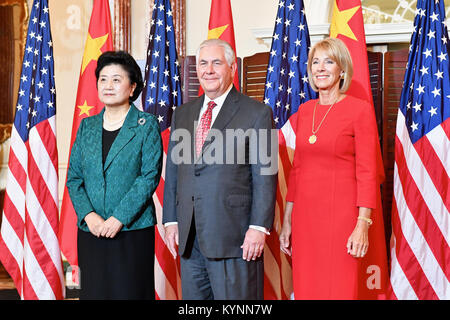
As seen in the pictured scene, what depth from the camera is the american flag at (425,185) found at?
3117 millimetres

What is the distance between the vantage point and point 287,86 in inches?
137

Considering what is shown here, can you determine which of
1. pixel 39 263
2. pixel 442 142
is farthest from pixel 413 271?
pixel 39 263

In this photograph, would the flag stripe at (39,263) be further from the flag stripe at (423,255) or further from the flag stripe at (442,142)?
the flag stripe at (442,142)

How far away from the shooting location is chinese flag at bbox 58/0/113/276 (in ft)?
11.8

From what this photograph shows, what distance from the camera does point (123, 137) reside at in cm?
240

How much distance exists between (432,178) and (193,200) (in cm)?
159

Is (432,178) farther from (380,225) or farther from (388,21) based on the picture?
(388,21)

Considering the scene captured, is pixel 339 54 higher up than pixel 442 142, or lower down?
higher up

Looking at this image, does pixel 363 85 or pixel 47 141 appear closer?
pixel 363 85

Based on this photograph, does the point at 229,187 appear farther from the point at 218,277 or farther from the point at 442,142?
the point at 442,142

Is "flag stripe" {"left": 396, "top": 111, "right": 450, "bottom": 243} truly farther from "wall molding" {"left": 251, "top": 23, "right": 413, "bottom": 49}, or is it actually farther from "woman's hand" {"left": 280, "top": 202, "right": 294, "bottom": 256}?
"wall molding" {"left": 251, "top": 23, "right": 413, "bottom": 49}

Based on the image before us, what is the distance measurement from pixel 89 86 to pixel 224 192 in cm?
188

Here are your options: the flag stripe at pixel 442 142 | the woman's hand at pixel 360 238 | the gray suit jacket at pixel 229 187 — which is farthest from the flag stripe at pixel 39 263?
the flag stripe at pixel 442 142

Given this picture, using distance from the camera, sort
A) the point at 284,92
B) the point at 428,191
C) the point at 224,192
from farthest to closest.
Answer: the point at 284,92 < the point at 428,191 < the point at 224,192
